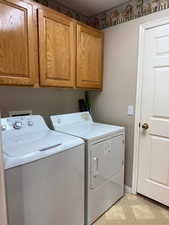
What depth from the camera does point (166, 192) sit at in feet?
6.18

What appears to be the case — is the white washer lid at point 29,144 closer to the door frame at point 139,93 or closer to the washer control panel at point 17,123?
the washer control panel at point 17,123

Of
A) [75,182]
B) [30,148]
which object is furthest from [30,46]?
[75,182]

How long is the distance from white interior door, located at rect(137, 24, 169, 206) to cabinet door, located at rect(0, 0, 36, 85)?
134cm

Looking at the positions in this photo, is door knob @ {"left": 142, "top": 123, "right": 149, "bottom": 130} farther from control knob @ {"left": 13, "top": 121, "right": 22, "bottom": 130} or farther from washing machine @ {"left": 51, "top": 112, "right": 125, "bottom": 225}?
control knob @ {"left": 13, "top": 121, "right": 22, "bottom": 130}

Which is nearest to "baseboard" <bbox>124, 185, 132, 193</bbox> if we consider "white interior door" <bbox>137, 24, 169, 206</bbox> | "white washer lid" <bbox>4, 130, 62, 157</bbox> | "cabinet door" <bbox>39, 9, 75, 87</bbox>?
"white interior door" <bbox>137, 24, 169, 206</bbox>

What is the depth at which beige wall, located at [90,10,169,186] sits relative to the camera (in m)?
2.04

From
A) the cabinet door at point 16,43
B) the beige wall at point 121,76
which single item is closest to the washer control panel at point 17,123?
the cabinet door at point 16,43

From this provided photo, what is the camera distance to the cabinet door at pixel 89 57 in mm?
1922

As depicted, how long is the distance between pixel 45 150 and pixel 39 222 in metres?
0.54

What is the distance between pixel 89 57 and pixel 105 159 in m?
1.30

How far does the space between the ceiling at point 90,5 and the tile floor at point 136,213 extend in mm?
2584

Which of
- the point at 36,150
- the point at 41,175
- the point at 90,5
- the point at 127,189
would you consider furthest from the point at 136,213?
the point at 90,5

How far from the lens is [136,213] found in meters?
1.83

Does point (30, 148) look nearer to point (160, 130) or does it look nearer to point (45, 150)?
point (45, 150)
